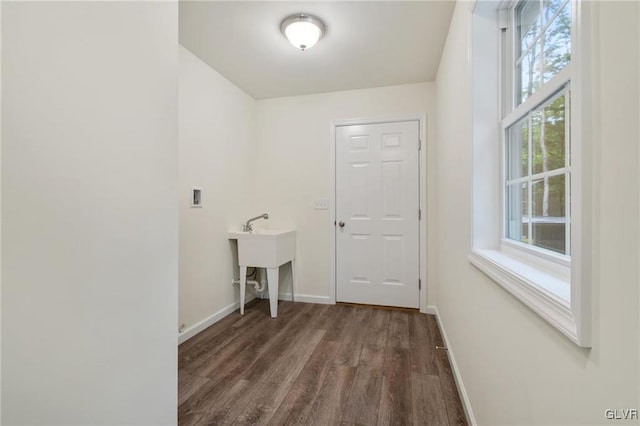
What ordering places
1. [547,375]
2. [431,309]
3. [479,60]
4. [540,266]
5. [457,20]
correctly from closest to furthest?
[547,375] < [540,266] < [479,60] < [457,20] < [431,309]

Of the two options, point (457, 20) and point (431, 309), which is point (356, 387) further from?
point (457, 20)

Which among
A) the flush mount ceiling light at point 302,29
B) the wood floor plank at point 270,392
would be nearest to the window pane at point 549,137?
the flush mount ceiling light at point 302,29

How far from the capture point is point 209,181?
2.56 meters

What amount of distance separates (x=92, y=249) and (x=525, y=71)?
170 cm

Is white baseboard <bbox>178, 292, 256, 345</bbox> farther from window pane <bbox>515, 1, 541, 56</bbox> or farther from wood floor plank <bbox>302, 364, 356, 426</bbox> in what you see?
window pane <bbox>515, 1, 541, 56</bbox>

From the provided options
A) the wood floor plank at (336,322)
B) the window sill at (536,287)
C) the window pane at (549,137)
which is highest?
the window pane at (549,137)

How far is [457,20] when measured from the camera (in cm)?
174

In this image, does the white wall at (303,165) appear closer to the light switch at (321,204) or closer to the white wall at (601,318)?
the light switch at (321,204)

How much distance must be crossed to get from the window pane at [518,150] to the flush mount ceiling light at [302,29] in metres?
1.42

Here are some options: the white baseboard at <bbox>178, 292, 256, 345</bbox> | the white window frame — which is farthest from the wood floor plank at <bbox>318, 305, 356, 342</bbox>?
the white window frame

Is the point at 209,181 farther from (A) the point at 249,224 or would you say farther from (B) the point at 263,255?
(B) the point at 263,255

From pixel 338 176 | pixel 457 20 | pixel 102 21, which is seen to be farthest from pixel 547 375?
pixel 338 176

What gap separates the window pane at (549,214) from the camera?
0.88 m

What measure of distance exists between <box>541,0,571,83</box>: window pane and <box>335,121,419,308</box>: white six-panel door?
1.92m
